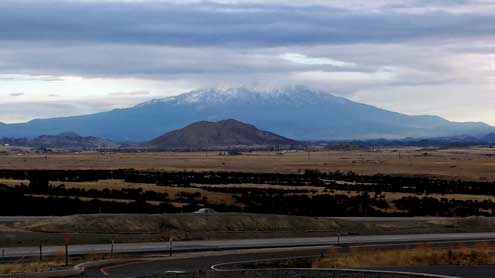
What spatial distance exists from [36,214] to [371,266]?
1141 inches

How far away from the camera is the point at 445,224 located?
5059 cm

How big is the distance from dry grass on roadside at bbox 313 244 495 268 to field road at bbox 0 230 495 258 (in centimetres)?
630

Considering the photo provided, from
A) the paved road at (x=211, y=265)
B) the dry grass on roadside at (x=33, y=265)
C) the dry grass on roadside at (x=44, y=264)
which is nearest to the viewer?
the paved road at (x=211, y=265)

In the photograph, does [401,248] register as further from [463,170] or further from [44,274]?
[463,170]

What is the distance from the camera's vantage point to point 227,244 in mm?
40219

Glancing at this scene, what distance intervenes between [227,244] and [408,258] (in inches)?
430

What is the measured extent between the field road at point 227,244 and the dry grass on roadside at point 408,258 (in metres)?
6.30

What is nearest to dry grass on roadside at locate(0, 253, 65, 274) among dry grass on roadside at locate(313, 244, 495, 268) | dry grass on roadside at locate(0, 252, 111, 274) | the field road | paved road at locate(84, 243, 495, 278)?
dry grass on roadside at locate(0, 252, 111, 274)

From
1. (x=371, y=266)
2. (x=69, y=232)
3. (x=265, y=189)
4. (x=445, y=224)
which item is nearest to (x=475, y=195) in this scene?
(x=265, y=189)

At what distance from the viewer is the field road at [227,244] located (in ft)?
115

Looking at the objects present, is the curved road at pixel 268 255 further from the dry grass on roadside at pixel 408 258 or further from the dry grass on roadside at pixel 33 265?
the dry grass on roadside at pixel 408 258

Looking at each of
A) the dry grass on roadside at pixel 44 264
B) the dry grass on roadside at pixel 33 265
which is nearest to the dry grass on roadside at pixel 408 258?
the dry grass on roadside at pixel 44 264

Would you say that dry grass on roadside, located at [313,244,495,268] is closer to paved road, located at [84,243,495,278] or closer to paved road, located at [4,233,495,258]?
paved road, located at [84,243,495,278]

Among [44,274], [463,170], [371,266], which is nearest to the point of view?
[44,274]
